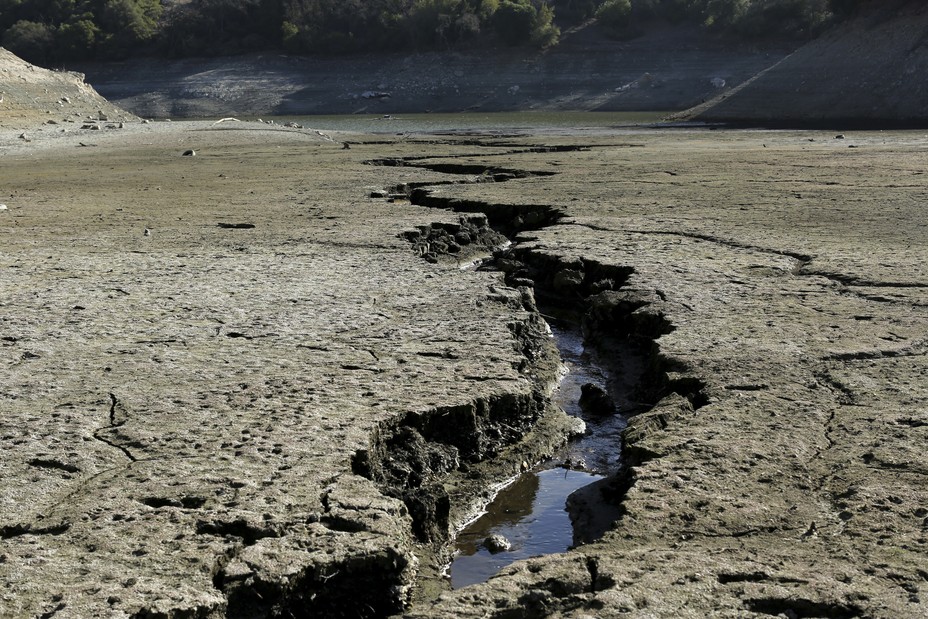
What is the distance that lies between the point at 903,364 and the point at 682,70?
47.7m

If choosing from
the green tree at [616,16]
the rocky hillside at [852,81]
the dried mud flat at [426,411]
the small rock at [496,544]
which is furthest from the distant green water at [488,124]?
the small rock at [496,544]

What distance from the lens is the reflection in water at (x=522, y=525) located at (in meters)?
2.91

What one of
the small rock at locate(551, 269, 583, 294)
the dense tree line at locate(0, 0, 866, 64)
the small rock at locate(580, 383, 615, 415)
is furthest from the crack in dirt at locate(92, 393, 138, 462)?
the dense tree line at locate(0, 0, 866, 64)

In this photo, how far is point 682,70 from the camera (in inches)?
1954

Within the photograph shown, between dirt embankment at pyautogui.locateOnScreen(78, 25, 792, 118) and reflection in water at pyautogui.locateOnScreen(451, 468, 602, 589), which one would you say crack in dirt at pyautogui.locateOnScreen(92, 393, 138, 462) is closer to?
reflection in water at pyautogui.locateOnScreen(451, 468, 602, 589)

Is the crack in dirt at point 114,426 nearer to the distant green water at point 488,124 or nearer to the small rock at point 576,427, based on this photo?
the small rock at point 576,427

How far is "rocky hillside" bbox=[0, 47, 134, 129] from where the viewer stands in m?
25.4

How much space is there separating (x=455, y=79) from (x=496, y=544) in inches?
2054

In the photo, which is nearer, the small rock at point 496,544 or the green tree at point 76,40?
the small rock at point 496,544

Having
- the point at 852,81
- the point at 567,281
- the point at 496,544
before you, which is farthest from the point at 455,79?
the point at 496,544

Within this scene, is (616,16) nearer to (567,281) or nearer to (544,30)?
(544,30)

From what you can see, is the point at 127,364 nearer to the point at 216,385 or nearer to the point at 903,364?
the point at 216,385

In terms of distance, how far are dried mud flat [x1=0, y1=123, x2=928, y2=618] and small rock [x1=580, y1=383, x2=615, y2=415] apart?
170mm

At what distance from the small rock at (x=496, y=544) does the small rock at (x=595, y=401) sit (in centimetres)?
130
